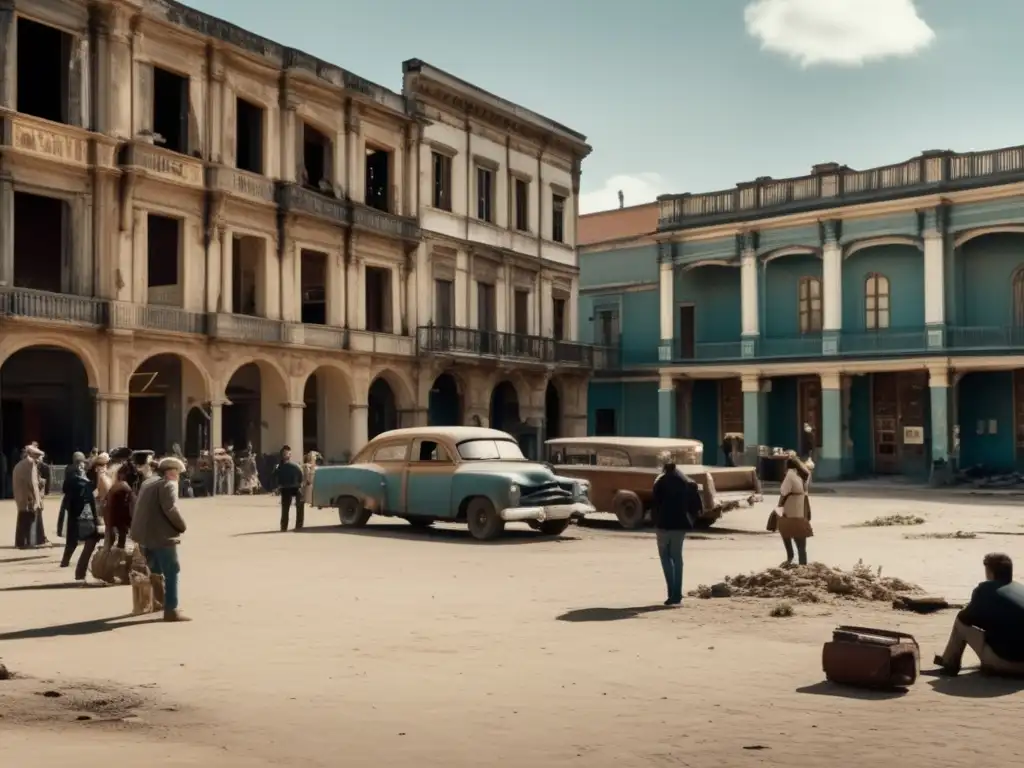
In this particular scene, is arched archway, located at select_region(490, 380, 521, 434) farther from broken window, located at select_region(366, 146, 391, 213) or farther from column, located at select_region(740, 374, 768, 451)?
broken window, located at select_region(366, 146, 391, 213)

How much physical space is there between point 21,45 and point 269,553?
17.2 m

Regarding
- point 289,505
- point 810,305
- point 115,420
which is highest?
point 810,305

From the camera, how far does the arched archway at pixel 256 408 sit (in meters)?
31.6

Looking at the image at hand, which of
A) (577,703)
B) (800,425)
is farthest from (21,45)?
(800,425)

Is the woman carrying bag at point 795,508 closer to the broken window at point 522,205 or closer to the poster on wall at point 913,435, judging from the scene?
the broken window at point 522,205

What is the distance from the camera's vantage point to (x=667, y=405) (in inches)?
1745

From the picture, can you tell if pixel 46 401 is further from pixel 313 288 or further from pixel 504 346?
pixel 504 346

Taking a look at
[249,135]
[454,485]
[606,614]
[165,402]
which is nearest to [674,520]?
[606,614]

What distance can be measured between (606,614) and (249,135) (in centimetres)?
2304

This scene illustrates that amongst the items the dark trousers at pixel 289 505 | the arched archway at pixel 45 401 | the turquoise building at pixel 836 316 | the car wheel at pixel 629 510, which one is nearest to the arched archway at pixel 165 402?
the arched archway at pixel 45 401

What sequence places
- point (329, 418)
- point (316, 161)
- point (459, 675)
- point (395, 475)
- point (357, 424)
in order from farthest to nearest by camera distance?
point (316, 161) < point (329, 418) < point (357, 424) < point (395, 475) < point (459, 675)

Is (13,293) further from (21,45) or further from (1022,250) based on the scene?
(1022,250)

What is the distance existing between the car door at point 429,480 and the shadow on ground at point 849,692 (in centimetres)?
1132

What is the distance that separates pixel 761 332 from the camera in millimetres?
42719
